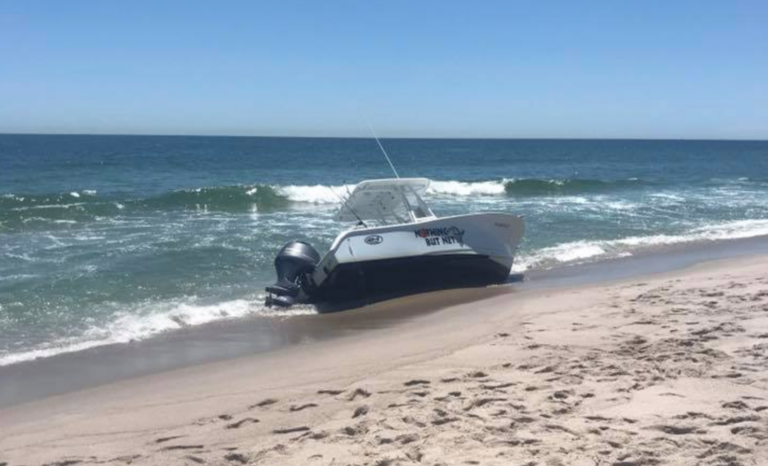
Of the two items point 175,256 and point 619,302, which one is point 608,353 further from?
point 175,256

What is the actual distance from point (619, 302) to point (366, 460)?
582cm

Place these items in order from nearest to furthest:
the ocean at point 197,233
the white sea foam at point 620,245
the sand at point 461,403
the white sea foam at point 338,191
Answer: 1. the sand at point 461,403
2. the ocean at point 197,233
3. the white sea foam at point 620,245
4. the white sea foam at point 338,191

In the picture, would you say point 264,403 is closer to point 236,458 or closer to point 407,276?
point 236,458

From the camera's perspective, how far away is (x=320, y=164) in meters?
57.3

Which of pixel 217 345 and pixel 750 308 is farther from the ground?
pixel 750 308

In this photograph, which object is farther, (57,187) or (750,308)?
(57,187)

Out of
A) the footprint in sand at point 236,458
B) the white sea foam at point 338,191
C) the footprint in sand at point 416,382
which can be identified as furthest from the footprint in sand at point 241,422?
the white sea foam at point 338,191

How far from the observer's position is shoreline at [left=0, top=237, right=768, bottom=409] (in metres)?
7.34

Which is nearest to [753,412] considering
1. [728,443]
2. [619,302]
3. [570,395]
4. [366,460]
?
[728,443]

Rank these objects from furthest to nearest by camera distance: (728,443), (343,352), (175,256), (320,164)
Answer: (320,164), (175,256), (343,352), (728,443)

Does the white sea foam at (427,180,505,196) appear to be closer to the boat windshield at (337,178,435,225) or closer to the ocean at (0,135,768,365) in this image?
the ocean at (0,135,768,365)

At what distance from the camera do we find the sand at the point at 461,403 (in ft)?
15.1

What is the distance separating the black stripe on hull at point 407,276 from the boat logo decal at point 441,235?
0.23 metres

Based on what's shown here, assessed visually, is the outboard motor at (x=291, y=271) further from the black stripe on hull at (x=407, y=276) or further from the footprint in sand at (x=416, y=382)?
the footprint in sand at (x=416, y=382)
